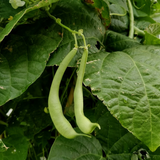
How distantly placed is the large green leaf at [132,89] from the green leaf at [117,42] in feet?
0.50

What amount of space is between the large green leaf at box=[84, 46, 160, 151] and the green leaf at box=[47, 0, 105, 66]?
0.11 metres

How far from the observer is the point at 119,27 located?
33.7 inches

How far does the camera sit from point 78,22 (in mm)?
667

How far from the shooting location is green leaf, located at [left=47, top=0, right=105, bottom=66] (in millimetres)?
629

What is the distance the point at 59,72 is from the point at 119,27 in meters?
0.52

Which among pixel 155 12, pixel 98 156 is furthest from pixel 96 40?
pixel 155 12

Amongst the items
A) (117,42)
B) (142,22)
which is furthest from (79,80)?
(142,22)

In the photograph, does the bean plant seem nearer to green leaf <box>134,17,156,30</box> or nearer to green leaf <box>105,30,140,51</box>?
green leaf <box>105,30,140,51</box>

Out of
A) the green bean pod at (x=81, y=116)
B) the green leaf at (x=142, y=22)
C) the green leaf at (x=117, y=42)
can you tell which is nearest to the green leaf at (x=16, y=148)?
the green bean pod at (x=81, y=116)

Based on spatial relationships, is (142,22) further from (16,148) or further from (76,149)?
(16,148)

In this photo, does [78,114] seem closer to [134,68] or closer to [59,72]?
[59,72]

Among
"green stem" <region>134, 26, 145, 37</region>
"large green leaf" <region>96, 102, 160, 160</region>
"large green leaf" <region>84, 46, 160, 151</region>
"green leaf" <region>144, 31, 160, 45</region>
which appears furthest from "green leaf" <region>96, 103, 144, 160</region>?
"green stem" <region>134, 26, 145, 37</region>

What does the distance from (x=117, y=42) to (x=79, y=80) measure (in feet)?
1.11

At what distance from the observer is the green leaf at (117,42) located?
710mm
